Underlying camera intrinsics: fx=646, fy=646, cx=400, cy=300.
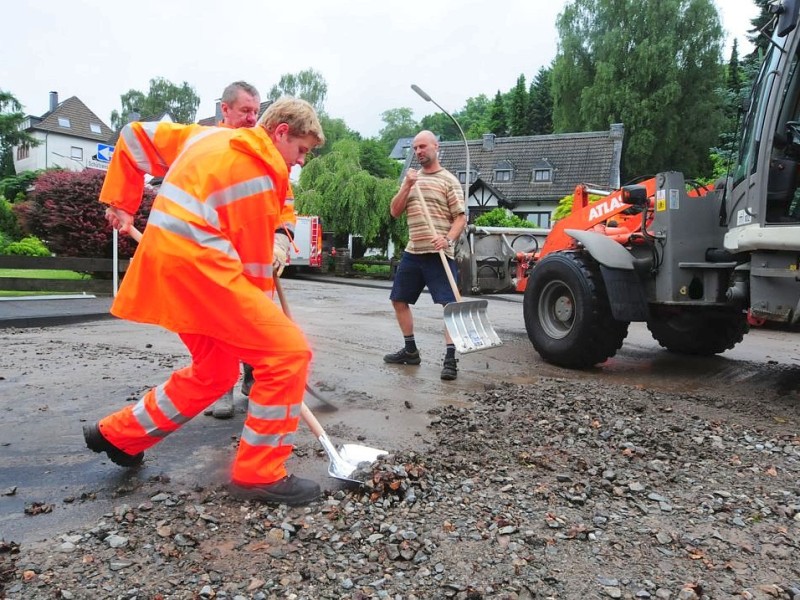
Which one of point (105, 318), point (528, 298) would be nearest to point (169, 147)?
point (528, 298)

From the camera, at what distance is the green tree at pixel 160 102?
225ft

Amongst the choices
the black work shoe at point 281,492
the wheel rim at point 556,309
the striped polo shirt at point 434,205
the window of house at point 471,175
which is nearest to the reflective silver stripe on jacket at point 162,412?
the black work shoe at point 281,492

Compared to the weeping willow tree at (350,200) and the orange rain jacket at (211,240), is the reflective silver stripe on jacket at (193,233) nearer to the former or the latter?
the orange rain jacket at (211,240)

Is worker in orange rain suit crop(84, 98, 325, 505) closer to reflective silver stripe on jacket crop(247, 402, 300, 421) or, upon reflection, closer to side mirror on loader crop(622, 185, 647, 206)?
reflective silver stripe on jacket crop(247, 402, 300, 421)

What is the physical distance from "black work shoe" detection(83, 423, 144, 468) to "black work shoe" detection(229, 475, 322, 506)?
0.63m

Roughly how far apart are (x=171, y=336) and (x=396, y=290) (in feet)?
9.42

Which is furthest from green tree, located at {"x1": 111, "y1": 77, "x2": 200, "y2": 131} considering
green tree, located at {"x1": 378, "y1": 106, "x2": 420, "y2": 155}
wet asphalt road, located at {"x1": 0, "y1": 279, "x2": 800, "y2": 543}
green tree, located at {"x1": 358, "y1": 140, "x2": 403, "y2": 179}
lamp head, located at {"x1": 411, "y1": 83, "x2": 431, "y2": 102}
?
wet asphalt road, located at {"x1": 0, "y1": 279, "x2": 800, "y2": 543}

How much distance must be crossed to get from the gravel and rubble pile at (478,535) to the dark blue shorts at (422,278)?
2.12 m

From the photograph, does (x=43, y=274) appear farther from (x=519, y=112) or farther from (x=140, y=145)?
(x=519, y=112)

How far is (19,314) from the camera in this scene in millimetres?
8422

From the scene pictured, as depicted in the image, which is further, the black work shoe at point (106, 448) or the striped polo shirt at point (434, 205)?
the striped polo shirt at point (434, 205)

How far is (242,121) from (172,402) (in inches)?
85.8

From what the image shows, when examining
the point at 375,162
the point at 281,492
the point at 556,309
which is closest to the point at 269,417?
the point at 281,492

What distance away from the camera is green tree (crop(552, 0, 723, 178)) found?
38.6 m
